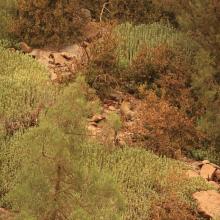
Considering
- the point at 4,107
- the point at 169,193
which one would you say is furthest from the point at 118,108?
the point at 169,193

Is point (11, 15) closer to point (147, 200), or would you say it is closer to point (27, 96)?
point (27, 96)

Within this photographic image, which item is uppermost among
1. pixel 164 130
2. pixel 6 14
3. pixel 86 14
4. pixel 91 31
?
pixel 86 14

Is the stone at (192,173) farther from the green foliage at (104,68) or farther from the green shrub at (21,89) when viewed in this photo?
the green foliage at (104,68)

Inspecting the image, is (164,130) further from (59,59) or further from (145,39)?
(59,59)

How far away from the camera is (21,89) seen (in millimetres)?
9148

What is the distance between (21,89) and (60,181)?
168 inches

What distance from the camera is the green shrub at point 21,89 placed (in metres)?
8.44

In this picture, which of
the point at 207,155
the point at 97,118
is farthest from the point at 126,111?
the point at 207,155

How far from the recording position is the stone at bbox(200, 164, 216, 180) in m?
8.37

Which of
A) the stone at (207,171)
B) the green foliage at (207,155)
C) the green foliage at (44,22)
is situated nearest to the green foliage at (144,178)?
the stone at (207,171)

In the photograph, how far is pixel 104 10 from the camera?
12453 mm

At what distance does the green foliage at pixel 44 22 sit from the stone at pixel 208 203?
5124 mm

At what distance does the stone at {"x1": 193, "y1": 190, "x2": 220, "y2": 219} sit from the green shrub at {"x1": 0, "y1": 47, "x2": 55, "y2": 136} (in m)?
2.75

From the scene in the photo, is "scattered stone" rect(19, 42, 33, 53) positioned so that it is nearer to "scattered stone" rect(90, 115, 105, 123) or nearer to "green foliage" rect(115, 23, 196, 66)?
"green foliage" rect(115, 23, 196, 66)
